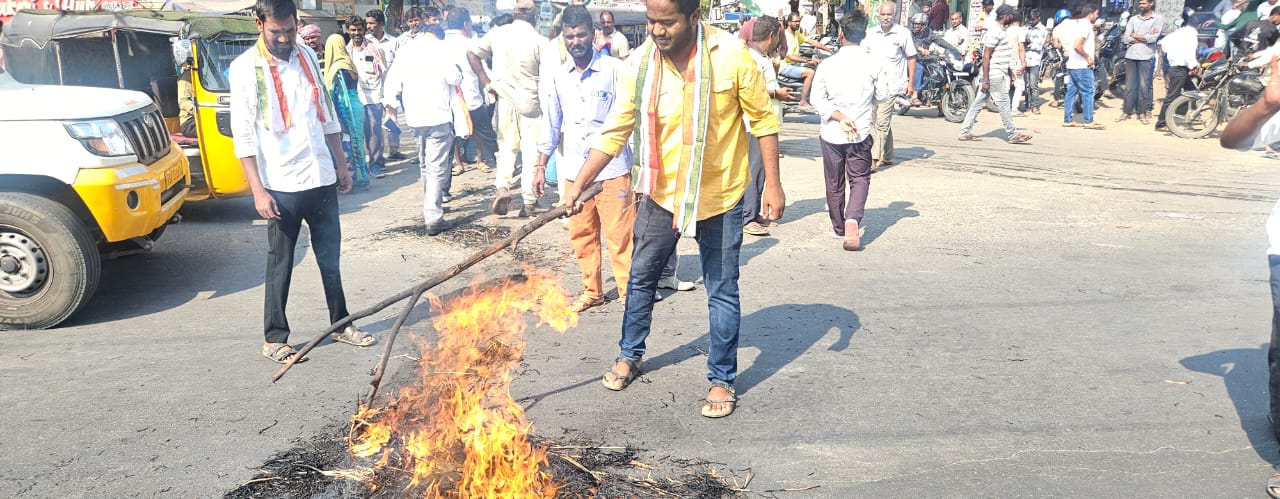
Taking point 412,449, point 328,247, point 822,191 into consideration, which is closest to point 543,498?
point 412,449

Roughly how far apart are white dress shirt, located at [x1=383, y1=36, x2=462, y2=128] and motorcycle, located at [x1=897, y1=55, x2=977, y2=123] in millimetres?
9627

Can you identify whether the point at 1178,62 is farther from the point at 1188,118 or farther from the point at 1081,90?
the point at 1081,90

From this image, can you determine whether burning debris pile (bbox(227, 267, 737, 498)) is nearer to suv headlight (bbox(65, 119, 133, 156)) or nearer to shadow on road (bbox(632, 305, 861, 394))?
shadow on road (bbox(632, 305, 861, 394))

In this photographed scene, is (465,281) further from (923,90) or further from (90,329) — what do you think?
(923,90)

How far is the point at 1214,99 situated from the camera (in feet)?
42.4

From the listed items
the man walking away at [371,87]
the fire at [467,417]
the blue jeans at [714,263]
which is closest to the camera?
the fire at [467,417]

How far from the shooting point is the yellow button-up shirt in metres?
3.90

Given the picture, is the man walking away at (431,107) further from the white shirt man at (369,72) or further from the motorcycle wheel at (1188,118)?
the motorcycle wheel at (1188,118)

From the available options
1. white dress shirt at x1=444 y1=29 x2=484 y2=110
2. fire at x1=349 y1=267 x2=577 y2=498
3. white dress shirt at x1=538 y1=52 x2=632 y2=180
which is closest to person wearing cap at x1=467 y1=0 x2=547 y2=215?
white dress shirt at x1=444 y1=29 x2=484 y2=110

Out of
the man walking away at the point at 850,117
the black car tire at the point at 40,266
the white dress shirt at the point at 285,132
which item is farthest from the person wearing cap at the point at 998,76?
the black car tire at the point at 40,266

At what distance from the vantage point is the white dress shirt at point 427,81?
788 centimetres

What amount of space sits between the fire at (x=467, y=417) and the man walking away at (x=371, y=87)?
6.05 m

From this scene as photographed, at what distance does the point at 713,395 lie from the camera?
4.12 m

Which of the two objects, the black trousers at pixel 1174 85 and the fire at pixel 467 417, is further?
the black trousers at pixel 1174 85
